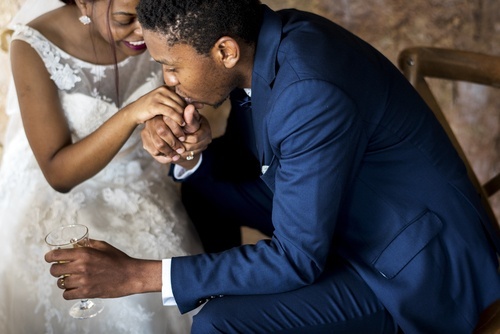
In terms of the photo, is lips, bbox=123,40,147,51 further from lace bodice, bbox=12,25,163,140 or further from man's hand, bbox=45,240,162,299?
man's hand, bbox=45,240,162,299

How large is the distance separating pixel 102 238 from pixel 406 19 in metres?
1.43

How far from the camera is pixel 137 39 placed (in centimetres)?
220

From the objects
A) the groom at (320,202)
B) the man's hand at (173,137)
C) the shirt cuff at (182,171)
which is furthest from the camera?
the shirt cuff at (182,171)

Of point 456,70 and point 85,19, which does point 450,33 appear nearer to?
point 456,70

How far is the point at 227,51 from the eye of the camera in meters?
1.71

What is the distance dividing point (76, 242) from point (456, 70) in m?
1.13

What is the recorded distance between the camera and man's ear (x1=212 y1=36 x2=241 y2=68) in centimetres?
169

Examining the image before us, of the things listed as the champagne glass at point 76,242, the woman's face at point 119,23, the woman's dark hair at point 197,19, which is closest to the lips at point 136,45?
the woman's face at point 119,23

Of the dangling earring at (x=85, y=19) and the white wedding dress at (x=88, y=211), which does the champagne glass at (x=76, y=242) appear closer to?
the white wedding dress at (x=88, y=211)

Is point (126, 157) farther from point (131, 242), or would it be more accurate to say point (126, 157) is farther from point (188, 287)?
point (188, 287)

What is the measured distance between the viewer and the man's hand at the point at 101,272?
170 cm

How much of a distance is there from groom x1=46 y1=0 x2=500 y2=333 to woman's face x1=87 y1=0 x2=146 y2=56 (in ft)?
1.25

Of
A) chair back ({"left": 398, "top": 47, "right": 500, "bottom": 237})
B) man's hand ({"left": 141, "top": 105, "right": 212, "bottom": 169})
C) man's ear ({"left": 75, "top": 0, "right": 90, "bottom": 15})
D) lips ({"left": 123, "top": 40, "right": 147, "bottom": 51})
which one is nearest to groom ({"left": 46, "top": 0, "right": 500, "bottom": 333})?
man's hand ({"left": 141, "top": 105, "right": 212, "bottom": 169})

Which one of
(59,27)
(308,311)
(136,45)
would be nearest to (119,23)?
(136,45)
